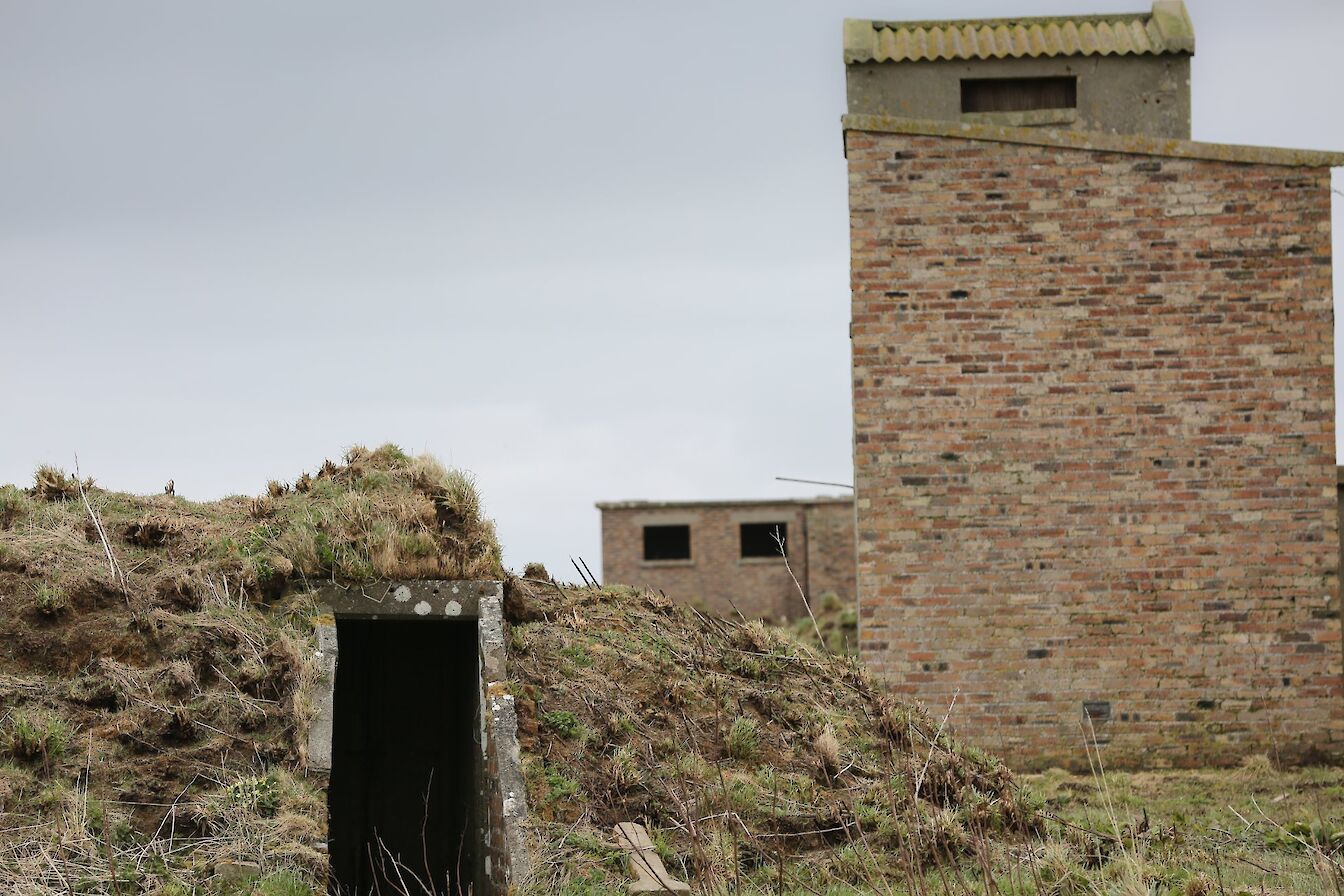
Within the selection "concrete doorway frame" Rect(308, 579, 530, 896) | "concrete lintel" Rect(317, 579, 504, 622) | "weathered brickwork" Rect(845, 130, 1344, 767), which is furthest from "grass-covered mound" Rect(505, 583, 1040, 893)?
"weathered brickwork" Rect(845, 130, 1344, 767)

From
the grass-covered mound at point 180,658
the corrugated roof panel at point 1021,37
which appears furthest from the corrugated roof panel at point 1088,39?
the grass-covered mound at point 180,658

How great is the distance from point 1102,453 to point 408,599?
7208 mm

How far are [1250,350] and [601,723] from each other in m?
7.46

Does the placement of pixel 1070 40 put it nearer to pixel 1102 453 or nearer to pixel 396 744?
pixel 1102 453

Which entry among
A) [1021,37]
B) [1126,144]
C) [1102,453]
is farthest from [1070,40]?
[1102,453]

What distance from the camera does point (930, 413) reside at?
1339 centimetres

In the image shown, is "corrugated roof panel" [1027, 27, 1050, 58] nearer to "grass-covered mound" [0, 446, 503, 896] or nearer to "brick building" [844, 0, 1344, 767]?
"brick building" [844, 0, 1344, 767]

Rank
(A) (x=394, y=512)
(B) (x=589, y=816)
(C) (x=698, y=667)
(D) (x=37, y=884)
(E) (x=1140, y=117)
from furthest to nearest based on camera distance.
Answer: (E) (x=1140, y=117)
(C) (x=698, y=667)
(A) (x=394, y=512)
(B) (x=589, y=816)
(D) (x=37, y=884)

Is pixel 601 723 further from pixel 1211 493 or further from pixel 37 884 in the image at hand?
pixel 1211 493

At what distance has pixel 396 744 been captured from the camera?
10.3 meters

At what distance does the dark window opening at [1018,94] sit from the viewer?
14930mm

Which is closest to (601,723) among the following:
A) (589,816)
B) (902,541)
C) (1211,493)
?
A: (589,816)

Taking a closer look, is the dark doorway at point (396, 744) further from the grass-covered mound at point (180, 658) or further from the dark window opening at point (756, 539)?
the dark window opening at point (756, 539)

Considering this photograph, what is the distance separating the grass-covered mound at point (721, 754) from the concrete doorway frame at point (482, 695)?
10.7 inches
